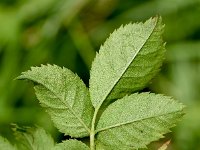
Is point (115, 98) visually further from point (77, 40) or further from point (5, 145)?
point (77, 40)

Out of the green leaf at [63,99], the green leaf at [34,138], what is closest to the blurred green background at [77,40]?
the green leaf at [34,138]

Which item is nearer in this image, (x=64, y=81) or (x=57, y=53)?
(x=64, y=81)

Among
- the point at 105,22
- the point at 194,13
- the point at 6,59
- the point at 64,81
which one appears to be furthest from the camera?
the point at 105,22

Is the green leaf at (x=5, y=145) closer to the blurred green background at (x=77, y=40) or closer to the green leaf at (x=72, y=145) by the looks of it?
the green leaf at (x=72, y=145)

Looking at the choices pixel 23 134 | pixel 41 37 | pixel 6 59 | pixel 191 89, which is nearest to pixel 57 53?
pixel 41 37

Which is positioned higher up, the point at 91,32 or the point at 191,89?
the point at 91,32

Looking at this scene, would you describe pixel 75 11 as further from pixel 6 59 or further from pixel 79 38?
pixel 6 59

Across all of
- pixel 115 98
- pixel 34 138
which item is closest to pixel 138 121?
pixel 115 98

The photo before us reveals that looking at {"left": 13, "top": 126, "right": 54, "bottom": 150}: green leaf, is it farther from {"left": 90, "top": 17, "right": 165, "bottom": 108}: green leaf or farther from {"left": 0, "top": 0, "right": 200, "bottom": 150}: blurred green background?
{"left": 0, "top": 0, "right": 200, "bottom": 150}: blurred green background

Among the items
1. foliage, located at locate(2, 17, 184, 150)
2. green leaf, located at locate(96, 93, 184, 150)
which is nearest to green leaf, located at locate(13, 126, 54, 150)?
foliage, located at locate(2, 17, 184, 150)
